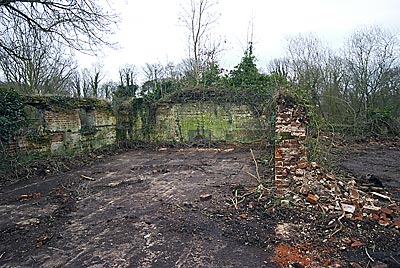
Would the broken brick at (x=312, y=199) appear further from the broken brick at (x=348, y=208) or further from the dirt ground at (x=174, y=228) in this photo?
the broken brick at (x=348, y=208)

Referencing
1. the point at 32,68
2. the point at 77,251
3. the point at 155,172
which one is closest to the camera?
the point at 77,251

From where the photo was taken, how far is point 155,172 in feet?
27.9

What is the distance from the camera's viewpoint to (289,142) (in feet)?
17.4

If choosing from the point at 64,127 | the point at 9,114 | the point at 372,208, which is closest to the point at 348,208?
the point at 372,208

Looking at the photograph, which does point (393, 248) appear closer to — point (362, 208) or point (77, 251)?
point (362, 208)

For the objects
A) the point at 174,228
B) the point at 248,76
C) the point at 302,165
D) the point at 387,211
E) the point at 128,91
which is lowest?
the point at 174,228

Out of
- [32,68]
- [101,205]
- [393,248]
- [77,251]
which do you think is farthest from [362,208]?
[32,68]

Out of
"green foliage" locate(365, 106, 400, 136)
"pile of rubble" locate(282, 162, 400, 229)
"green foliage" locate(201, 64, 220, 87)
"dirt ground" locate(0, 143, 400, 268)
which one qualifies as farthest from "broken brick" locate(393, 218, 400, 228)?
"green foliage" locate(365, 106, 400, 136)

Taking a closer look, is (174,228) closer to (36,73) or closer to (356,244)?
(356,244)

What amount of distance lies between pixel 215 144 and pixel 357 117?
8302 millimetres

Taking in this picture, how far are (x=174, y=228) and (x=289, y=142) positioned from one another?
267 cm

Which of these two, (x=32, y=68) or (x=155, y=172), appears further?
(x=32, y=68)

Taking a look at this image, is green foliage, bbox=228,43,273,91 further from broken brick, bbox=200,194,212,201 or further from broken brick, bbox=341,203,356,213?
broken brick, bbox=341,203,356,213

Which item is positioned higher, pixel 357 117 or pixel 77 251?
pixel 357 117
